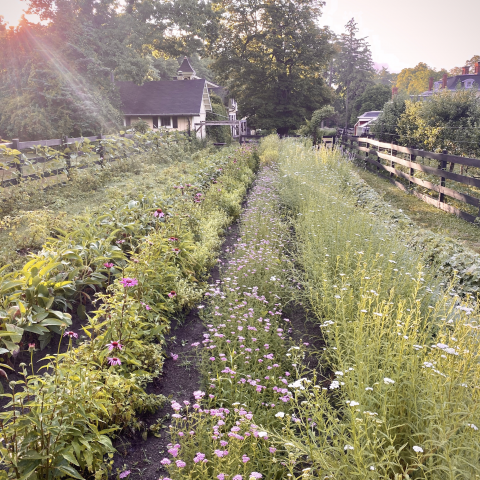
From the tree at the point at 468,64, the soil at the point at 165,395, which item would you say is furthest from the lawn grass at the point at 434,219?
the tree at the point at 468,64

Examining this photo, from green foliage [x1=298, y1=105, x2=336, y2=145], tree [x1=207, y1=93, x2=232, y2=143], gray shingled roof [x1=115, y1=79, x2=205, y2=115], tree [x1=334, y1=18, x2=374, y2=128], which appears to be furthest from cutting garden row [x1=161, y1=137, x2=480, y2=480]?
tree [x1=334, y1=18, x2=374, y2=128]

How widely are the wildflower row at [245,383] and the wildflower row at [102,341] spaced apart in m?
0.39

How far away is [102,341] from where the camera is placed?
2467 millimetres

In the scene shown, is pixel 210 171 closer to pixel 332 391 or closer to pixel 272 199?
pixel 272 199

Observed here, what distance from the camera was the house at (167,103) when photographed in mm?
29234

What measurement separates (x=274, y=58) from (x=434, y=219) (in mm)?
32037

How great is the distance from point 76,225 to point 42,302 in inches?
69.4

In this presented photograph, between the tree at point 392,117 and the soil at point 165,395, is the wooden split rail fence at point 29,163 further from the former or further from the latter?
the tree at point 392,117

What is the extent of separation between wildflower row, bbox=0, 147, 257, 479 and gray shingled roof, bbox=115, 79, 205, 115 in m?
25.3

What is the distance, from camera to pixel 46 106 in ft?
71.5

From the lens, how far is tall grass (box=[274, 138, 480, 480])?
1.65 meters

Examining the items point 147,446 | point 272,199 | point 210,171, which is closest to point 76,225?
point 147,446

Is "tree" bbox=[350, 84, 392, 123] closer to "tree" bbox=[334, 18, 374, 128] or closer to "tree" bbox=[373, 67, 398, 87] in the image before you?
"tree" bbox=[334, 18, 374, 128]

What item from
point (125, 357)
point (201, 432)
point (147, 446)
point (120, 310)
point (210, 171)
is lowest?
point (147, 446)
